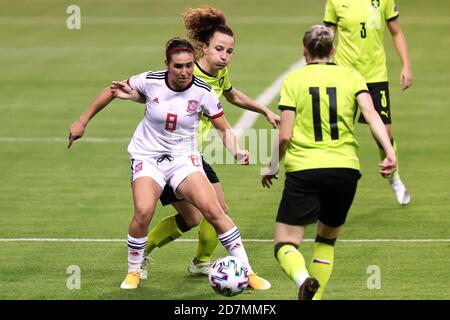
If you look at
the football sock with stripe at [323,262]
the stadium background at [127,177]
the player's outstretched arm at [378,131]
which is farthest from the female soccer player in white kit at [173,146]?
the player's outstretched arm at [378,131]

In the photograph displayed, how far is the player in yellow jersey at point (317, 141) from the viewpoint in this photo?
923 centimetres

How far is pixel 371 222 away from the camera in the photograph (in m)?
13.6

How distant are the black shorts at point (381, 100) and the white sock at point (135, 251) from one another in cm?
460

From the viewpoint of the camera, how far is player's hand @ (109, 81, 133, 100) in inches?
413

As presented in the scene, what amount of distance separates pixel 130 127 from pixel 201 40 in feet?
29.3

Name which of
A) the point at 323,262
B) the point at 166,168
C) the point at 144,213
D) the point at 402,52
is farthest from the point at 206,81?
the point at 402,52

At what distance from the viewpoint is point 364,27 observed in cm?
1441

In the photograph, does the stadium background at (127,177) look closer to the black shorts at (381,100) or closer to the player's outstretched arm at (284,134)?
the black shorts at (381,100)

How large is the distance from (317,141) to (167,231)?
2.46m

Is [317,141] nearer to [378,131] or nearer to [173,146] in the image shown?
[378,131]

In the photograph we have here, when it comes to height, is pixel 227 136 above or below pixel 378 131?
below

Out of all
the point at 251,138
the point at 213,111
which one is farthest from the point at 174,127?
the point at 251,138

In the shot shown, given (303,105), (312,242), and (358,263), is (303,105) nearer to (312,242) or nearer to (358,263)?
(358,263)

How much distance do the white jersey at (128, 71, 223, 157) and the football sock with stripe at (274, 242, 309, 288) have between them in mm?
1644
